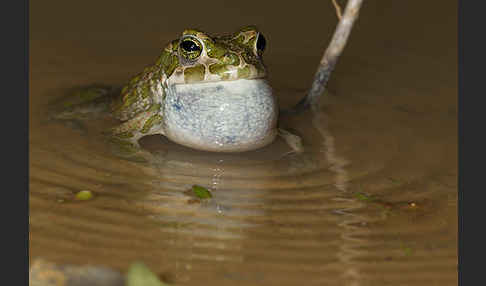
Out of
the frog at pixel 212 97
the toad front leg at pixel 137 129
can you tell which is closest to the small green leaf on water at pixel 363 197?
the frog at pixel 212 97

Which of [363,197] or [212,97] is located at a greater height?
[212,97]

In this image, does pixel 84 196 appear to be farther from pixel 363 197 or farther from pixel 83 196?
pixel 363 197

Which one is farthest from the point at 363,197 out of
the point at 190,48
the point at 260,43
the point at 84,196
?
the point at 84,196

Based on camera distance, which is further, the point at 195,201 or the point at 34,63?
the point at 34,63

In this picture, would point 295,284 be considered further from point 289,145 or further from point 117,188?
point 289,145

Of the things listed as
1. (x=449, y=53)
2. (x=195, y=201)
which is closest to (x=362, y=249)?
(x=195, y=201)

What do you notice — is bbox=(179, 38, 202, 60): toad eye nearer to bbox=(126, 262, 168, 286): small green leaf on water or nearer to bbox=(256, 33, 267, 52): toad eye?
bbox=(256, 33, 267, 52): toad eye
